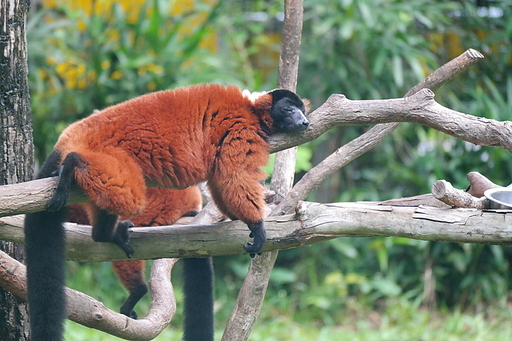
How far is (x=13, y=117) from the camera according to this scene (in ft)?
9.98

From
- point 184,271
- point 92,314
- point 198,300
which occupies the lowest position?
point 198,300

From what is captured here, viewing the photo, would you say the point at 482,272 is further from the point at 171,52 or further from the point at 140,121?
the point at 140,121

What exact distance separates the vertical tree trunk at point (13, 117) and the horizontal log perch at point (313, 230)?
311 mm

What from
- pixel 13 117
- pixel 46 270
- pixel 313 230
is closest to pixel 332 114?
pixel 313 230

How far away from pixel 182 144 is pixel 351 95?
3969 mm

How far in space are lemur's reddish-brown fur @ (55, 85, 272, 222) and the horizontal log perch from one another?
17cm

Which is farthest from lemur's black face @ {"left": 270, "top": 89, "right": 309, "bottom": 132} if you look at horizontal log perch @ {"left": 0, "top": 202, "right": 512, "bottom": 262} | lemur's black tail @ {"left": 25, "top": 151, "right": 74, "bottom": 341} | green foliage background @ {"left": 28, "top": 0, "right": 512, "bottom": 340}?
green foliage background @ {"left": 28, "top": 0, "right": 512, "bottom": 340}

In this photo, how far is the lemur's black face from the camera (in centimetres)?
296

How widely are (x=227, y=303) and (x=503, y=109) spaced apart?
378cm

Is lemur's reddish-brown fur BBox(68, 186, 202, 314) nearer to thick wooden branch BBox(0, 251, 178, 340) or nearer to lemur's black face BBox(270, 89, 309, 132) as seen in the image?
thick wooden branch BBox(0, 251, 178, 340)

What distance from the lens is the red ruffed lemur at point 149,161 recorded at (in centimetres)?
262

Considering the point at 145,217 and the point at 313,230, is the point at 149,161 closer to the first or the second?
the point at 313,230

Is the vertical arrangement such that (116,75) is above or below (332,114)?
below

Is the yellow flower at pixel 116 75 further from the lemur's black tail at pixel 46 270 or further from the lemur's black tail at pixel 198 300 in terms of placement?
the lemur's black tail at pixel 46 270
